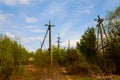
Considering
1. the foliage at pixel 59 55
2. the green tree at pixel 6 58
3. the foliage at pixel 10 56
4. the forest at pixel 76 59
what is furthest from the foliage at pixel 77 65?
the green tree at pixel 6 58

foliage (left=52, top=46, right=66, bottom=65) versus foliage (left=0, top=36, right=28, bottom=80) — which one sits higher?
foliage (left=52, top=46, right=66, bottom=65)

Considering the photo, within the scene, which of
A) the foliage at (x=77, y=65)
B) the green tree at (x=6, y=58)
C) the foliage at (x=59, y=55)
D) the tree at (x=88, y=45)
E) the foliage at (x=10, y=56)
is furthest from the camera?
the foliage at (x=59, y=55)

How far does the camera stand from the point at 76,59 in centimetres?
3741

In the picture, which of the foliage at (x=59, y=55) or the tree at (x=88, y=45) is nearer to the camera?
the tree at (x=88, y=45)

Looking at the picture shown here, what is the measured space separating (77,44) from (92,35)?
2.40 metres

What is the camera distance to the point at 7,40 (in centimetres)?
2261

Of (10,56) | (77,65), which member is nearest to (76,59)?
(77,65)

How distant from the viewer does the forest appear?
22992 millimetres

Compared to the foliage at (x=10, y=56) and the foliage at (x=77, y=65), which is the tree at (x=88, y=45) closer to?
the foliage at (x=77, y=65)

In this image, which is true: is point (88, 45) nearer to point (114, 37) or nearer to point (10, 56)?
point (114, 37)

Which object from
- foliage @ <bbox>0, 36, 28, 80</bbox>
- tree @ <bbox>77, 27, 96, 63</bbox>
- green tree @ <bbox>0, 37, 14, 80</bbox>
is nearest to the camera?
green tree @ <bbox>0, 37, 14, 80</bbox>

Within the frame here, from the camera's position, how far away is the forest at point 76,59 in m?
23.0

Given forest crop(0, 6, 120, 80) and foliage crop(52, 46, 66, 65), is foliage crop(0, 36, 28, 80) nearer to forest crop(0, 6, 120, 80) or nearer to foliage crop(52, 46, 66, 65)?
forest crop(0, 6, 120, 80)

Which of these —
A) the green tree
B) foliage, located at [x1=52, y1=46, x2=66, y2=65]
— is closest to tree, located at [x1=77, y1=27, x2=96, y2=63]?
foliage, located at [x1=52, y1=46, x2=66, y2=65]
